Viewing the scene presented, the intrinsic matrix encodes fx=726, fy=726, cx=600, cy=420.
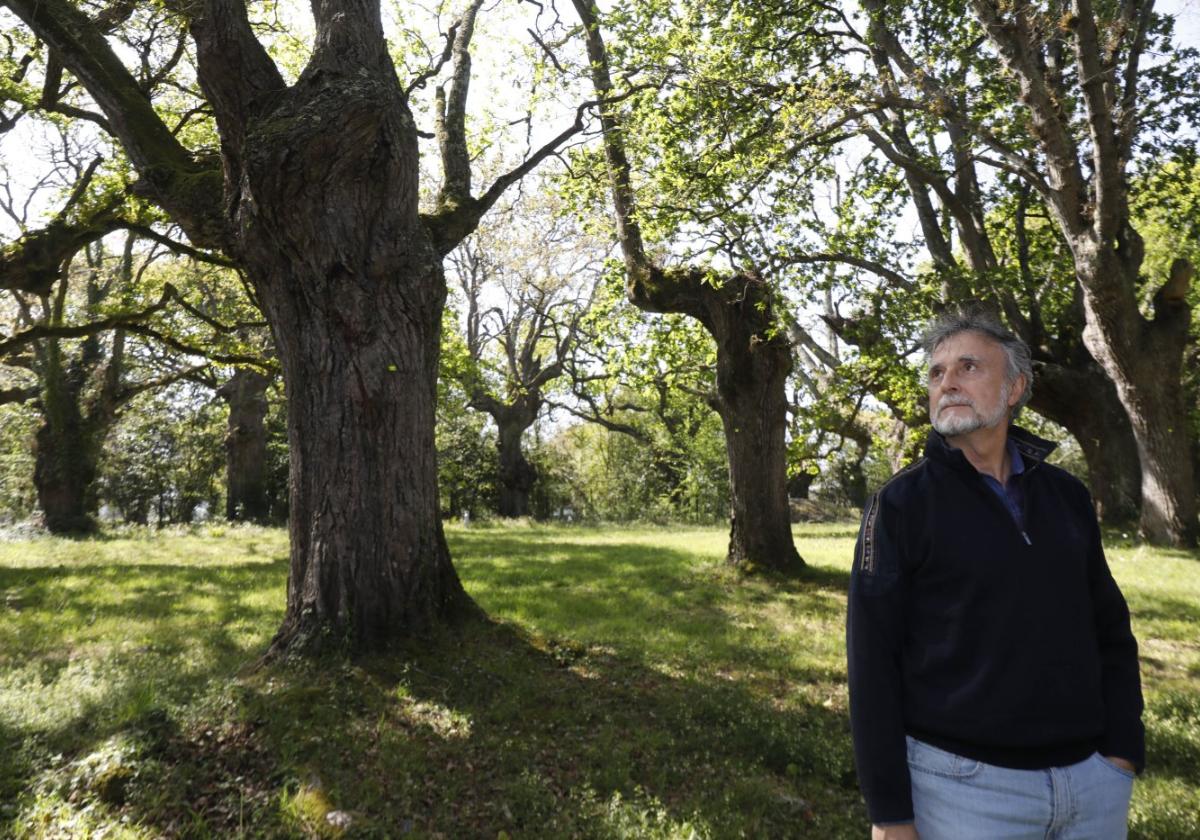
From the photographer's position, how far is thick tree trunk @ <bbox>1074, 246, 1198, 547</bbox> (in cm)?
1271

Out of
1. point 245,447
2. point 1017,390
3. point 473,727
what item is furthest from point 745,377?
point 245,447

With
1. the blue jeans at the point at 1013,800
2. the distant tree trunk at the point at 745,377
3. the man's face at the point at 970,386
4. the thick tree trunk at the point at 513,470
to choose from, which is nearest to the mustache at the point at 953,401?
the man's face at the point at 970,386

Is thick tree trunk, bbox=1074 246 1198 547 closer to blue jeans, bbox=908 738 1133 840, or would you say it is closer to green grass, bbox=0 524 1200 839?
green grass, bbox=0 524 1200 839

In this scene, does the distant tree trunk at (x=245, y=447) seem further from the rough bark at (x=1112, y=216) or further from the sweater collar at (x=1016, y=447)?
the sweater collar at (x=1016, y=447)

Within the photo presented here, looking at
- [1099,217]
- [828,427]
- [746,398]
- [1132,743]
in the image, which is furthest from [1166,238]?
[1132,743]

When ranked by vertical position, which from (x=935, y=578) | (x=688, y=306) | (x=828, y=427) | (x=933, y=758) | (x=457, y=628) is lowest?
(x=457, y=628)

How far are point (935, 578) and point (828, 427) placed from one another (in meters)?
10.4

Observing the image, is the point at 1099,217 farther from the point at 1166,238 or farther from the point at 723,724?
the point at 1166,238

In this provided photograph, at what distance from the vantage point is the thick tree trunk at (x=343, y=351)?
616cm

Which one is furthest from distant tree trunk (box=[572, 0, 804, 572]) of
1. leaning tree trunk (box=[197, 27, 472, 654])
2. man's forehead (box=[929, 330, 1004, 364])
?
man's forehead (box=[929, 330, 1004, 364])

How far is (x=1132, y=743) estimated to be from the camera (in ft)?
7.48

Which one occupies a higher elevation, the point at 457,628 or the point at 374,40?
the point at 374,40

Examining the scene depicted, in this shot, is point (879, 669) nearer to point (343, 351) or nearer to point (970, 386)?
point (970, 386)

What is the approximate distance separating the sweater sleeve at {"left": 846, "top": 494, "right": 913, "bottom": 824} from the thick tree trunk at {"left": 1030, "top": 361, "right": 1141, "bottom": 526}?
1518cm
